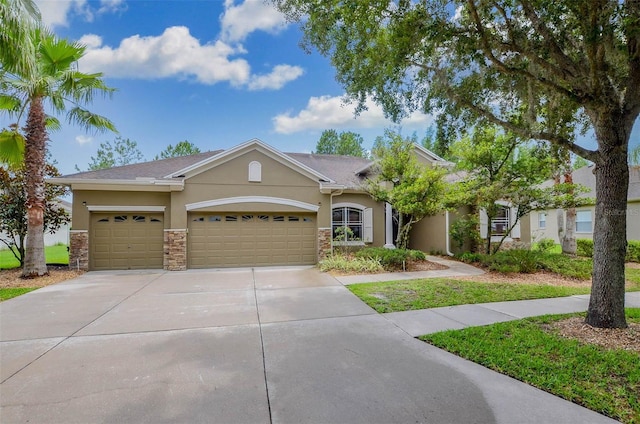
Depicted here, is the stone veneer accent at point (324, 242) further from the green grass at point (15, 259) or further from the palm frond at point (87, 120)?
the green grass at point (15, 259)

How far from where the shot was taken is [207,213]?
12000mm

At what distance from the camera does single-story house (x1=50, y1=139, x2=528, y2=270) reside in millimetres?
11406

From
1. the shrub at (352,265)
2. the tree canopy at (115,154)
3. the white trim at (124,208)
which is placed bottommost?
the shrub at (352,265)

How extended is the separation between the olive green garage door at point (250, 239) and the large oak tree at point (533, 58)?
717 centimetres

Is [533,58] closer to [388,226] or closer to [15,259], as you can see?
[388,226]

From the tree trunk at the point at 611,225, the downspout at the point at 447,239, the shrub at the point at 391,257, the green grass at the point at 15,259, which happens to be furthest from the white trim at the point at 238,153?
the tree trunk at the point at 611,225

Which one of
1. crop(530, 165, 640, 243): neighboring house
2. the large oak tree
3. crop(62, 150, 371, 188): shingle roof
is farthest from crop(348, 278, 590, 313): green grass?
crop(530, 165, 640, 243): neighboring house

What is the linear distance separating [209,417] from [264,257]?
31.0 ft

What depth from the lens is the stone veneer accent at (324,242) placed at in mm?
12625

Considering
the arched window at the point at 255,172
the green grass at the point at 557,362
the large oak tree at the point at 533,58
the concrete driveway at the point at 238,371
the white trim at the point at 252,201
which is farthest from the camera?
the arched window at the point at 255,172

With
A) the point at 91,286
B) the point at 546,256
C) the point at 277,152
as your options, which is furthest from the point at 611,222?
the point at 91,286

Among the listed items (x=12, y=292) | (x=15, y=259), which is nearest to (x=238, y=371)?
(x=12, y=292)

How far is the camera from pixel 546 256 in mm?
11297

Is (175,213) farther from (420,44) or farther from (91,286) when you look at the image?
(420,44)
